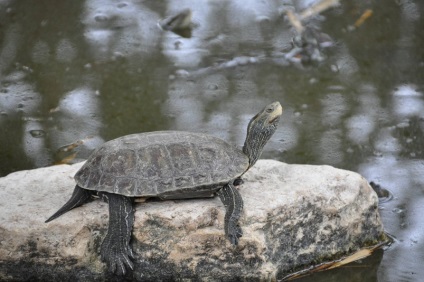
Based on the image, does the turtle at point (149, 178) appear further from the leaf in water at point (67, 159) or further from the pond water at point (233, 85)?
the leaf in water at point (67, 159)

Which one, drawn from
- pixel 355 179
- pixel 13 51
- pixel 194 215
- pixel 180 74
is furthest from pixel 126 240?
pixel 13 51

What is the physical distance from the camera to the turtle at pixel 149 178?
4.71 meters

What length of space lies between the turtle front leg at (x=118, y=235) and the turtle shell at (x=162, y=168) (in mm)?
111

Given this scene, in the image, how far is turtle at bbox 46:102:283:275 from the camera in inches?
186

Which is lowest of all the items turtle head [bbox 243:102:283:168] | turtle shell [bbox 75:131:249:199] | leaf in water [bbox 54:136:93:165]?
leaf in water [bbox 54:136:93:165]


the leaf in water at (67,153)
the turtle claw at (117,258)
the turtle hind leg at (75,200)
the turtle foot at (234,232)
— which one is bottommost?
the leaf in water at (67,153)

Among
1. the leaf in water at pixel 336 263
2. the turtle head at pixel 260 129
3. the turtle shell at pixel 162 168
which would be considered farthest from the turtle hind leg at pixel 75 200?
the leaf in water at pixel 336 263

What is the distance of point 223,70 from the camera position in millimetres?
8258

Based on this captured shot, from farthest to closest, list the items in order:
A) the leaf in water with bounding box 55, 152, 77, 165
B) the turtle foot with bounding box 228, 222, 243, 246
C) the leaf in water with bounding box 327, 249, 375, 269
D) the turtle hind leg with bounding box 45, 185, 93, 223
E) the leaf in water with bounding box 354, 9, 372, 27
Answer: the leaf in water with bounding box 354, 9, 372, 27 < the leaf in water with bounding box 55, 152, 77, 165 < the leaf in water with bounding box 327, 249, 375, 269 < the turtle hind leg with bounding box 45, 185, 93, 223 < the turtle foot with bounding box 228, 222, 243, 246

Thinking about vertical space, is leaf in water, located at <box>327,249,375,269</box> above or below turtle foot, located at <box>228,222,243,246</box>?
below

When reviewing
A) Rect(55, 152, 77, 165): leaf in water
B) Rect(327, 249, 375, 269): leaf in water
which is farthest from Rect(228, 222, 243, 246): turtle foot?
Rect(55, 152, 77, 165): leaf in water

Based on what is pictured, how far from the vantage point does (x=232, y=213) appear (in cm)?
472

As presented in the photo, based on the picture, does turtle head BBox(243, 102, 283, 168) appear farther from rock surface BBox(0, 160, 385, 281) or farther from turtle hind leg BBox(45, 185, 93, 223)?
turtle hind leg BBox(45, 185, 93, 223)

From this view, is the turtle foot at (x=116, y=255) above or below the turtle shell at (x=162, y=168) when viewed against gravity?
below
